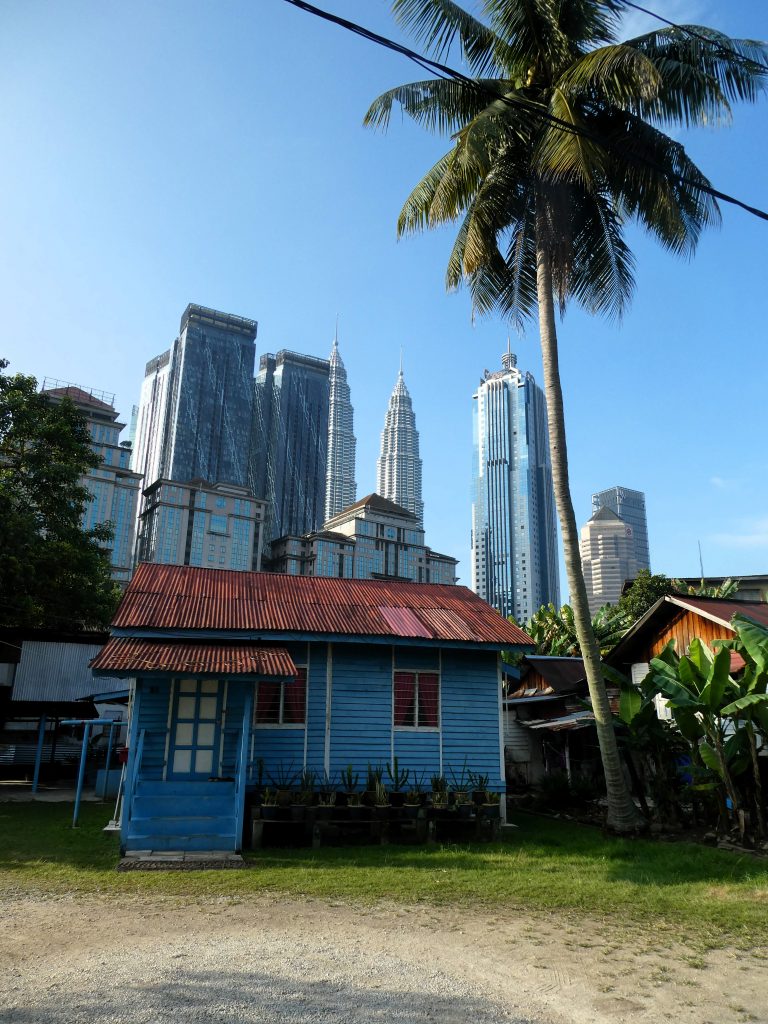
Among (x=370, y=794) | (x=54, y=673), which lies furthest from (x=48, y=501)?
(x=370, y=794)

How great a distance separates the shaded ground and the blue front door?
5229 millimetres

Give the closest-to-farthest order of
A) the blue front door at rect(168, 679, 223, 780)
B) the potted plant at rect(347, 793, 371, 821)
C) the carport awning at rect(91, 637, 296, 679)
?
the carport awning at rect(91, 637, 296, 679), the potted plant at rect(347, 793, 371, 821), the blue front door at rect(168, 679, 223, 780)

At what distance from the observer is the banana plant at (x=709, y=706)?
1299cm

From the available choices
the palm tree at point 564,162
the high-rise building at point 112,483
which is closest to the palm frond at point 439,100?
the palm tree at point 564,162

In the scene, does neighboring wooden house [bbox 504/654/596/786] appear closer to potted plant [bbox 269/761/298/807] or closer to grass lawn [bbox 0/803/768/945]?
grass lawn [bbox 0/803/768/945]

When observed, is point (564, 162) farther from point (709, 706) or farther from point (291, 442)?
point (291, 442)

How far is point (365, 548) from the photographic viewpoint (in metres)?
128

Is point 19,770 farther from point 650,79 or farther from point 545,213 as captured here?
point 650,79

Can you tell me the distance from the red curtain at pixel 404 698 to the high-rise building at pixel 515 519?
550 ft

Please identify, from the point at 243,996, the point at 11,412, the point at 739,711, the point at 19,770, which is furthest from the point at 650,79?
the point at 19,770

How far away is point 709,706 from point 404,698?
599 centimetres

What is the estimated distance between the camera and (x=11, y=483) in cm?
3003

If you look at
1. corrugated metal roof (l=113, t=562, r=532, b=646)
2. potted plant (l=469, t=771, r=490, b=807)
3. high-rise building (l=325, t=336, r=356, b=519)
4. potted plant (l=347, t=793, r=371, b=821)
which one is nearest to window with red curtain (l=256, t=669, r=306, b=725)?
corrugated metal roof (l=113, t=562, r=532, b=646)

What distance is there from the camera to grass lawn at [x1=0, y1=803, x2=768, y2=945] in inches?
362
